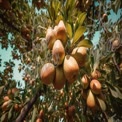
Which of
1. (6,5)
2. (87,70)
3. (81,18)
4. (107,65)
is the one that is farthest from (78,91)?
(6,5)

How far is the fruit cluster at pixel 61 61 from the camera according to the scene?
1.32m

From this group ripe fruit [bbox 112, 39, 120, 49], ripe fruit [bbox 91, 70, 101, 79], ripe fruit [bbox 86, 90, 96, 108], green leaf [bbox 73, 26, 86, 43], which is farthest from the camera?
ripe fruit [bbox 112, 39, 120, 49]

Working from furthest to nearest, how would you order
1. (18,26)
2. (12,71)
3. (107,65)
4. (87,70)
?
(12,71) < (18,26) < (107,65) < (87,70)

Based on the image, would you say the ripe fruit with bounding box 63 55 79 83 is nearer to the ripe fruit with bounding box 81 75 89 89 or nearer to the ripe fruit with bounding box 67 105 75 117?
the ripe fruit with bounding box 81 75 89 89

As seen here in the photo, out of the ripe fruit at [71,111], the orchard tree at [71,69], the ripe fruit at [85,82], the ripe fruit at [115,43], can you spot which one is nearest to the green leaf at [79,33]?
the orchard tree at [71,69]

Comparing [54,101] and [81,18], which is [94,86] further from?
[54,101]

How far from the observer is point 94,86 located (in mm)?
1680

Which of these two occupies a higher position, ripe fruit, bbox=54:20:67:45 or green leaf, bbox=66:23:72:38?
green leaf, bbox=66:23:72:38

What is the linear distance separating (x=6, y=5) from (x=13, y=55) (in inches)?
104

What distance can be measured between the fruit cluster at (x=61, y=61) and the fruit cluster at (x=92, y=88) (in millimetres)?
332

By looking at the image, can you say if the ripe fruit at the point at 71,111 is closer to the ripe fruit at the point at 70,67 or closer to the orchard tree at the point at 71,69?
the orchard tree at the point at 71,69

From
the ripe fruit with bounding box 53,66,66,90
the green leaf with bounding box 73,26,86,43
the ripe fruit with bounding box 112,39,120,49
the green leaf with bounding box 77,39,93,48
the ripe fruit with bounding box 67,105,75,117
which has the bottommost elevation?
the ripe fruit with bounding box 53,66,66,90

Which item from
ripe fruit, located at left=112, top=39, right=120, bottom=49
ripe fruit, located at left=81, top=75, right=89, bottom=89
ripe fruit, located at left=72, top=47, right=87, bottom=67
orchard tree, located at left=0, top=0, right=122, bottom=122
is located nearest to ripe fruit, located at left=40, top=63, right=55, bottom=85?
orchard tree, located at left=0, top=0, right=122, bottom=122

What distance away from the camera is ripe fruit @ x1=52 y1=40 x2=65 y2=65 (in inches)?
52.2
